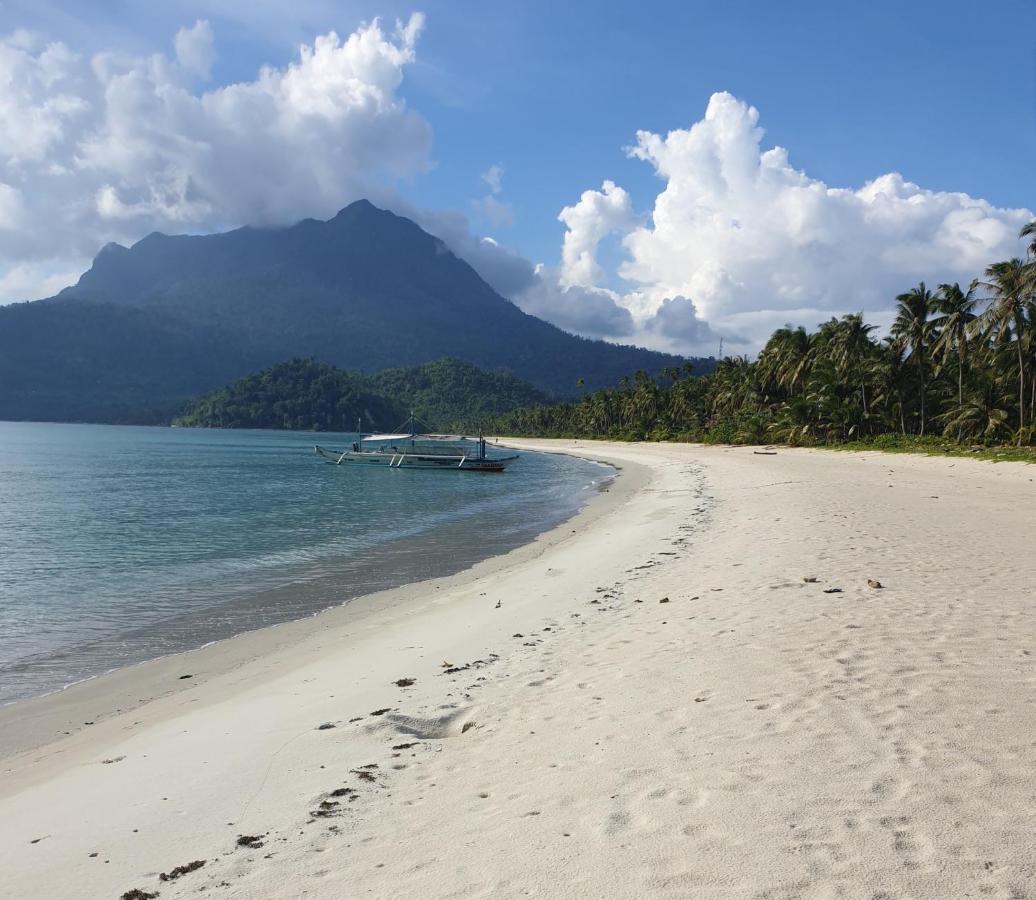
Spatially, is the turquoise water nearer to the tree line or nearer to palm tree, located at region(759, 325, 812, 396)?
the tree line

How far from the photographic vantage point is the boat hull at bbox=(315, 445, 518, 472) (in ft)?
200

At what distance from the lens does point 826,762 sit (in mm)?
4492

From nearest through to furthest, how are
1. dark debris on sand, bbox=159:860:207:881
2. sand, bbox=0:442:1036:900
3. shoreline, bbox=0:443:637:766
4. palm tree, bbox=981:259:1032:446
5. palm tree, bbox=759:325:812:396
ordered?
sand, bbox=0:442:1036:900 → dark debris on sand, bbox=159:860:207:881 → shoreline, bbox=0:443:637:766 → palm tree, bbox=981:259:1032:446 → palm tree, bbox=759:325:812:396

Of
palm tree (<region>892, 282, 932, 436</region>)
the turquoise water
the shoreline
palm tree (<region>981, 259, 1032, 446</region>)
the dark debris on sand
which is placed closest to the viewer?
the dark debris on sand

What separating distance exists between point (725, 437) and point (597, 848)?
3177 inches

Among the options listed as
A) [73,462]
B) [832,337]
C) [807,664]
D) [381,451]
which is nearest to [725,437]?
[832,337]

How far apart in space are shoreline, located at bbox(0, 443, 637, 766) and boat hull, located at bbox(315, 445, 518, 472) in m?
41.4

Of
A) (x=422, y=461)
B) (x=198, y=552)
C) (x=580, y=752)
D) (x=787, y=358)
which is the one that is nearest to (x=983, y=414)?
(x=787, y=358)

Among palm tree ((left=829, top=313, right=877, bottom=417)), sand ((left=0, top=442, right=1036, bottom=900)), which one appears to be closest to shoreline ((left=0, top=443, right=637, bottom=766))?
sand ((left=0, top=442, right=1036, bottom=900))

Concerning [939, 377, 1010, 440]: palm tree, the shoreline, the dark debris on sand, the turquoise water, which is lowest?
the turquoise water

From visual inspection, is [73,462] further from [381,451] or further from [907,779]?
[907,779]

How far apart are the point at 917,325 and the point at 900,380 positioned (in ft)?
16.0

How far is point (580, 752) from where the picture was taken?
505 cm

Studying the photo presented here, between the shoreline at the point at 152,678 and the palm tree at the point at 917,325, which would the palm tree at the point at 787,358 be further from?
the shoreline at the point at 152,678
